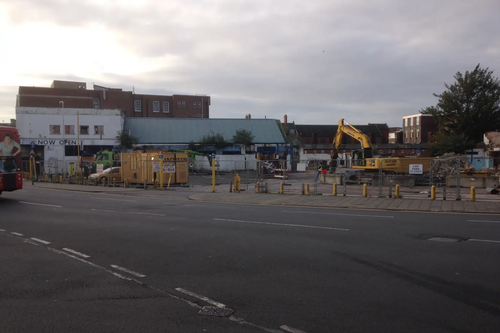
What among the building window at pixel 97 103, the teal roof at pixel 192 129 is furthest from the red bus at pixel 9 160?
the building window at pixel 97 103

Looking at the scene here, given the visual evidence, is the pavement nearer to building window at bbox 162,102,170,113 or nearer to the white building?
the white building

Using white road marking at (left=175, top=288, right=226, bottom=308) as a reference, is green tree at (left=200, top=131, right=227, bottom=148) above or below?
above

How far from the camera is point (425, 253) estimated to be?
29.1 ft

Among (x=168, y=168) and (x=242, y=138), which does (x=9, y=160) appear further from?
(x=242, y=138)

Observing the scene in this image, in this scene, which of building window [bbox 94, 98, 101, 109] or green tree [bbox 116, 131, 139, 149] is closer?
green tree [bbox 116, 131, 139, 149]

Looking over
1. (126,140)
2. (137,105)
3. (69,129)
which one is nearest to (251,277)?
(126,140)

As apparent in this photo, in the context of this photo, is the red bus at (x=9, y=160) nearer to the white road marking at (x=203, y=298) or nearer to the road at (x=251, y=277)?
the road at (x=251, y=277)

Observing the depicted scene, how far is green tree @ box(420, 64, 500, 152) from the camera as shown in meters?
47.2

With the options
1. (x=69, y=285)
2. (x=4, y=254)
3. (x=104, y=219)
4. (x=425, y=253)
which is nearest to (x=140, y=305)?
(x=69, y=285)

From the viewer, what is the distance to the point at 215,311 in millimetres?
5652

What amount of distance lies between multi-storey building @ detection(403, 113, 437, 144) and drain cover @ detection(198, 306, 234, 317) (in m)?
87.6

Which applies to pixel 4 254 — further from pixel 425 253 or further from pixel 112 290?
pixel 425 253

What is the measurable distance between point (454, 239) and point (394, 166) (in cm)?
2518

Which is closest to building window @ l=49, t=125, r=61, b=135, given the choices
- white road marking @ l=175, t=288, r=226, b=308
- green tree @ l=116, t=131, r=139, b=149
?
green tree @ l=116, t=131, r=139, b=149
